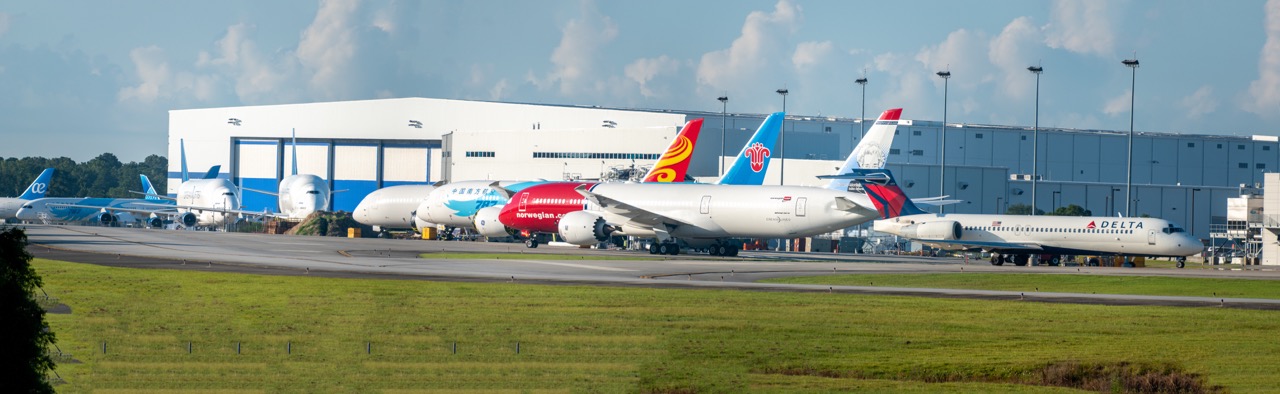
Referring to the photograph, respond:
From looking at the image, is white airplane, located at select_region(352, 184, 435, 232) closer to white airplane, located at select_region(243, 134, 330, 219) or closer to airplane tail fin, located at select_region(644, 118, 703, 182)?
white airplane, located at select_region(243, 134, 330, 219)

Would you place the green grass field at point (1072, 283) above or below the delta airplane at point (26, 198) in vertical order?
below

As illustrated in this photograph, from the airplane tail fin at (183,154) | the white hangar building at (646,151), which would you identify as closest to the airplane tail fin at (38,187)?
the airplane tail fin at (183,154)

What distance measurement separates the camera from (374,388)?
53.4 feet

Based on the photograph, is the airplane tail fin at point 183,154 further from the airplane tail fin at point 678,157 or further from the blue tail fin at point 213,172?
the airplane tail fin at point 678,157

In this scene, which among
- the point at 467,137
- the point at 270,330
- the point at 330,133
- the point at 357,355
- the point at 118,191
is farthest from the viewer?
the point at 118,191

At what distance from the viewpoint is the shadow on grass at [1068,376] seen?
19828 millimetres

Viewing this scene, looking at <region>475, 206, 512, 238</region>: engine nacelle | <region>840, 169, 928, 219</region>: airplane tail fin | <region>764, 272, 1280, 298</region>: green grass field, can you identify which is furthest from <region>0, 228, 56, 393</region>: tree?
<region>475, 206, 512, 238</region>: engine nacelle

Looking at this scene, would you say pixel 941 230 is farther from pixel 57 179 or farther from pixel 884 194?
pixel 57 179

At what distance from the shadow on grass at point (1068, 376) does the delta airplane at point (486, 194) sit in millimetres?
56929

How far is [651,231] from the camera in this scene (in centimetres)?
6575

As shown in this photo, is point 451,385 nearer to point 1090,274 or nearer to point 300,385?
point 300,385

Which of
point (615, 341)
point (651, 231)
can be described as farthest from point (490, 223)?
point (615, 341)

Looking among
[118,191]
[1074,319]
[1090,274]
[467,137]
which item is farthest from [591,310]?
[118,191]

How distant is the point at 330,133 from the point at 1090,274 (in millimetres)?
97017
